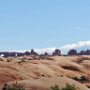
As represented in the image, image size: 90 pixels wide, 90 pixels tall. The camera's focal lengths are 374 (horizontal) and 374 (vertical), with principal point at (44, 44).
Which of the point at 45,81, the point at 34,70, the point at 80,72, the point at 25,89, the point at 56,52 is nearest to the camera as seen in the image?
the point at 25,89

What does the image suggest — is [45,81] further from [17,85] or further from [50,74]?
[50,74]

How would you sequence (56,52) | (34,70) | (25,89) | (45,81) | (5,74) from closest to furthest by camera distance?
(25,89) → (45,81) → (5,74) → (34,70) → (56,52)

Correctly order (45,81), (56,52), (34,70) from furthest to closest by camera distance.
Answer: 1. (56,52)
2. (34,70)
3. (45,81)

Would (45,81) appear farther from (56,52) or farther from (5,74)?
(56,52)

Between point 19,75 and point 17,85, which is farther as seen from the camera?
point 19,75

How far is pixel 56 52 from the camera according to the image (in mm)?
148125

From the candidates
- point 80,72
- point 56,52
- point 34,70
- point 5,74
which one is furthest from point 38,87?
point 56,52

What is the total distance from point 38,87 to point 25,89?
30.1 inches

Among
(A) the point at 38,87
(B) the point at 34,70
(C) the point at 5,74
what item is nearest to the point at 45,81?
(A) the point at 38,87

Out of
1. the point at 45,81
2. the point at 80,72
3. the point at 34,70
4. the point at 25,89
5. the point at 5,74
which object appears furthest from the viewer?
the point at 80,72

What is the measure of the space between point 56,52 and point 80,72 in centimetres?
8902

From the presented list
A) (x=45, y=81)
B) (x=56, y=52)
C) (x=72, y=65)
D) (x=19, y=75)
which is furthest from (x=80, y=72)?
(x=56, y=52)

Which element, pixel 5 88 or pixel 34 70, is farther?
pixel 34 70

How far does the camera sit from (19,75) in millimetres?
36469
